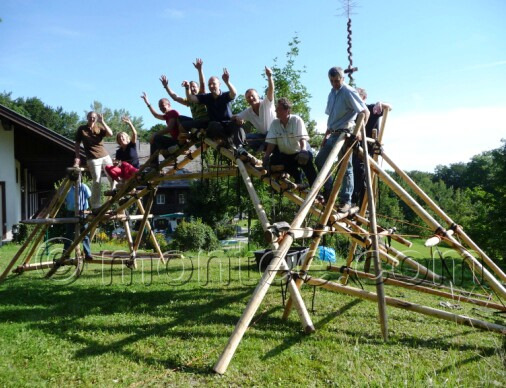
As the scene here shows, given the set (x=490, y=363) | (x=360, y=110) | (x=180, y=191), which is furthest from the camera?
(x=180, y=191)

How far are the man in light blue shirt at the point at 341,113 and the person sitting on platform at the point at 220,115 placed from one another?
4.68 ft

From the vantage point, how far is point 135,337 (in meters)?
5.05

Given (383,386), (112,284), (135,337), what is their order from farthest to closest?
1. (112,284)
2. (135,337)
3. (383,386)

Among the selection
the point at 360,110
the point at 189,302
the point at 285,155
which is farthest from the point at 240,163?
the point at 189,302

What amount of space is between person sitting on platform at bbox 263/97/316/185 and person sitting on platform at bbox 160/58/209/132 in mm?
1283

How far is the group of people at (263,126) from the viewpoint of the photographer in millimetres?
6246

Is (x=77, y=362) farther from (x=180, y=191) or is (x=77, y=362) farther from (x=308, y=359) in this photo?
(x=180, y=191)

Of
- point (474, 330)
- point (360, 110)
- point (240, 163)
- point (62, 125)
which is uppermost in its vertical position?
point (62, 125)

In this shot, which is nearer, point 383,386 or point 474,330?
point 383,386

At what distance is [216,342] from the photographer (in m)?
4.86

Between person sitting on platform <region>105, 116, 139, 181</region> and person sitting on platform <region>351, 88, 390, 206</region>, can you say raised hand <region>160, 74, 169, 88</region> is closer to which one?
person sitting on platform <region>105, 116, 139, 181</region>

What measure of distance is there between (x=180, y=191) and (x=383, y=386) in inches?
1486

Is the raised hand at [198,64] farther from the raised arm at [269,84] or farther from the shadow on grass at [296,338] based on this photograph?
the shadow on grass at [296,338]

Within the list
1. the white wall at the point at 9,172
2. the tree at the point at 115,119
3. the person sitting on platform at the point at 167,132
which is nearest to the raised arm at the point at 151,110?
the person sitting on platform at the point at 167,132
